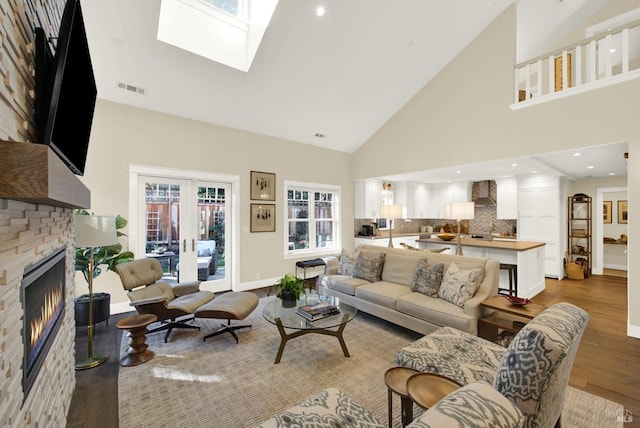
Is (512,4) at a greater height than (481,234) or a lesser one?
greater

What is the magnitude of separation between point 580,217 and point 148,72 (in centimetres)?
909

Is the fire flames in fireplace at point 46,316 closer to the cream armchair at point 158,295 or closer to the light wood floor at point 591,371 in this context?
the light wood floor at point 591,371

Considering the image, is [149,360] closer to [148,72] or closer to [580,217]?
[148,72]

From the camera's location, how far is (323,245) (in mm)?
6609

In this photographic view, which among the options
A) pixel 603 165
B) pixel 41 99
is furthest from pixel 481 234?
pixel 41 99

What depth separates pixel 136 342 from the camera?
2719 millimetres

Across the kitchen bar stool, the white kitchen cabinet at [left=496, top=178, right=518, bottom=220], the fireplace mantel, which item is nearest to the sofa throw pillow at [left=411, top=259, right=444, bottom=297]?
the kitchen bar stool

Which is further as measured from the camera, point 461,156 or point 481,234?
point 481,234

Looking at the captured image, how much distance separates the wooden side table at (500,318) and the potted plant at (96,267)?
4338 millimetres

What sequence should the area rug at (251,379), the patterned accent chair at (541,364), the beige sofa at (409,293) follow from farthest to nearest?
1. the beige sofa at (409,293)
2. the area rug at (251,379)
3. the patterned accent chair at (541,364)

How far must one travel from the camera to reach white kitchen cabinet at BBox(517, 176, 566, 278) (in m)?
5.68

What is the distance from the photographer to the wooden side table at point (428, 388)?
147 centimetres

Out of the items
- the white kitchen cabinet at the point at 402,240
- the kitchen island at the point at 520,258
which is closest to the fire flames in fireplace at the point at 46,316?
the kitchen island at the point at 520,258

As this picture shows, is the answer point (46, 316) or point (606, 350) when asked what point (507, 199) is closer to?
point (606, 350)
